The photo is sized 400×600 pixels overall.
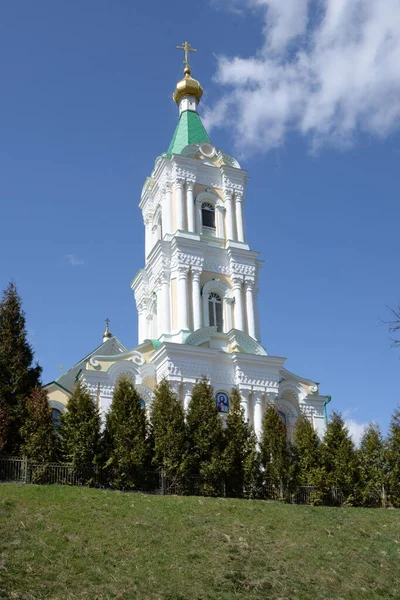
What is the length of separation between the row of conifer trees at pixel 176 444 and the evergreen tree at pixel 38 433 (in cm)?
3

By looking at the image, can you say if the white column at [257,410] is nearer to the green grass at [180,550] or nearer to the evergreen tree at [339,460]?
the evergreen tree at [339,460]

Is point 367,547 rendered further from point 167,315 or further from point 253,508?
point 167,315

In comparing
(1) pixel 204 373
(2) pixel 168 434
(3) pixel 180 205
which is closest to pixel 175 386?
(1) pixel 204 373

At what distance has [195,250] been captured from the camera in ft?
106

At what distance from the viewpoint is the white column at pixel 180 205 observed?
109ft

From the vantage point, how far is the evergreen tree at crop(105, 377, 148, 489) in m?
22.3

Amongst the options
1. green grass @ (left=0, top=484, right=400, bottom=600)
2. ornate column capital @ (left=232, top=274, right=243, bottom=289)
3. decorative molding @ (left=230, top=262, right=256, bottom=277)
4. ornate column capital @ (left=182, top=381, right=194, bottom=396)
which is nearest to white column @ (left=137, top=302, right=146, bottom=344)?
ornate column capital @ (left=232, top=274, right=243, bottom=289)

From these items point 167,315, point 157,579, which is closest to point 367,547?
point 157,579

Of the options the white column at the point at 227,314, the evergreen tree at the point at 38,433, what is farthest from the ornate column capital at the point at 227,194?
the evergreen tree at the point at 38,433

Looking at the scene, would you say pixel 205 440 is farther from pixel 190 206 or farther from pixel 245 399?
pixel 190 206

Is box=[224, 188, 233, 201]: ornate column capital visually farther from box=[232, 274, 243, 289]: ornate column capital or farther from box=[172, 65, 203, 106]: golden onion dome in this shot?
box=[172, 65, 203, 106]: golden onion dome

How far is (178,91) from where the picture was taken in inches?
1540

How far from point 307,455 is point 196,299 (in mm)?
9616

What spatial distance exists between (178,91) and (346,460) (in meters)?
23.5
